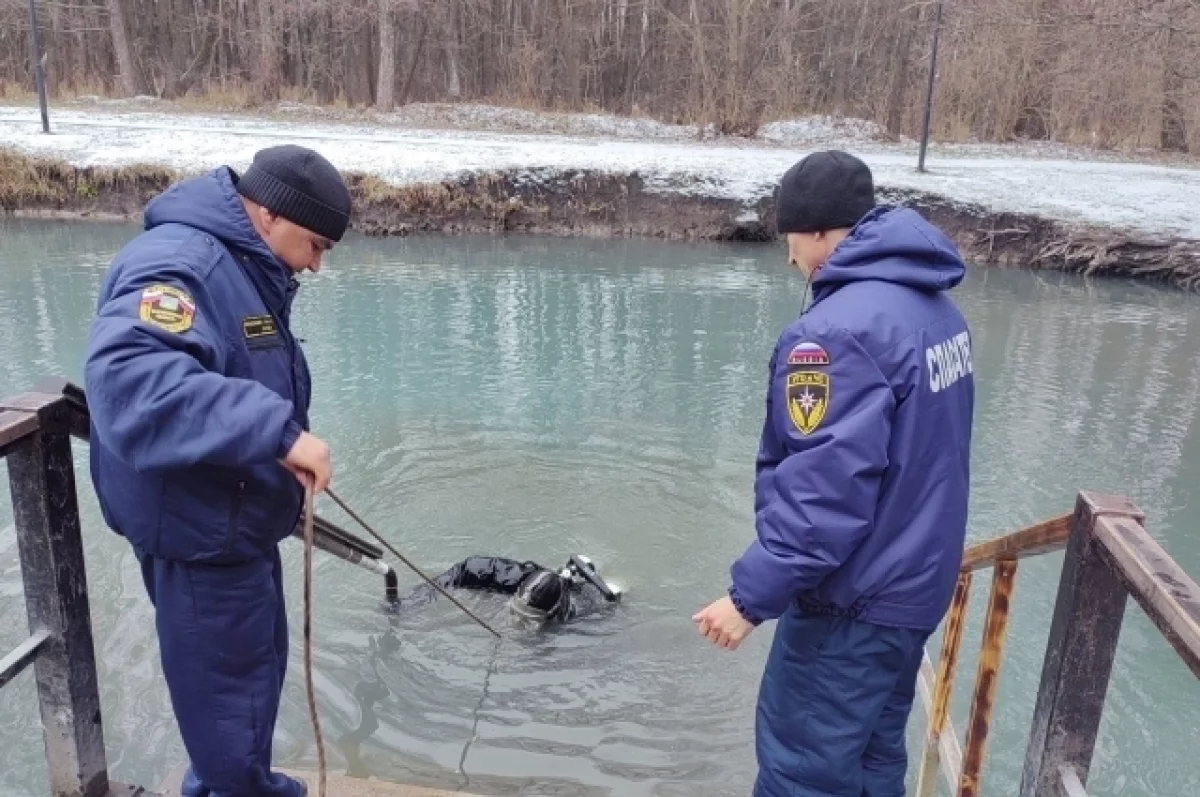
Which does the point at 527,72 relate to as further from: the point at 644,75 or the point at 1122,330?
the point at 1122,330

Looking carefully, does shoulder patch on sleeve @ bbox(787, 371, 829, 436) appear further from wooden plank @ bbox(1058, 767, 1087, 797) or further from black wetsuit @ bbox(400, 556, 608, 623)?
black wetsuit @ bbox(400, 556, 608, 623)

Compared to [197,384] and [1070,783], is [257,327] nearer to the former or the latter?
[197,384]

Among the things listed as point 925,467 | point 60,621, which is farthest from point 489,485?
point 925,467

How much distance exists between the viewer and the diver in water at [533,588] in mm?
4183

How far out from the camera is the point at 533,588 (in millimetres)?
4141

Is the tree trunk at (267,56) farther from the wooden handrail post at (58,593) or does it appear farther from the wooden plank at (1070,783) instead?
the wooden plank at (1070,783)

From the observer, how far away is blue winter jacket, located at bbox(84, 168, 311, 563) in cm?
169

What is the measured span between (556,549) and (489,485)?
36.6 inches

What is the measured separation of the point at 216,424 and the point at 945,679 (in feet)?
6.52

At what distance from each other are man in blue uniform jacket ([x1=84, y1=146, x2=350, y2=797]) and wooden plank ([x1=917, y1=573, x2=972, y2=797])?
1713mm

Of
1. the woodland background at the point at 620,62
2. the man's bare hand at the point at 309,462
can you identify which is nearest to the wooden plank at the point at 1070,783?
the man's bare hand at the point at 309,462

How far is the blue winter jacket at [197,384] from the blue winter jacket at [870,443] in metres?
0.95

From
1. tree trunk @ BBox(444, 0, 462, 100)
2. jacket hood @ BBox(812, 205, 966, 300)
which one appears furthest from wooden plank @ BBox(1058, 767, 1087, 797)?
tree trunk @ BBox(444, 0, 462, 100)

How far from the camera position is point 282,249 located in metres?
2.06
